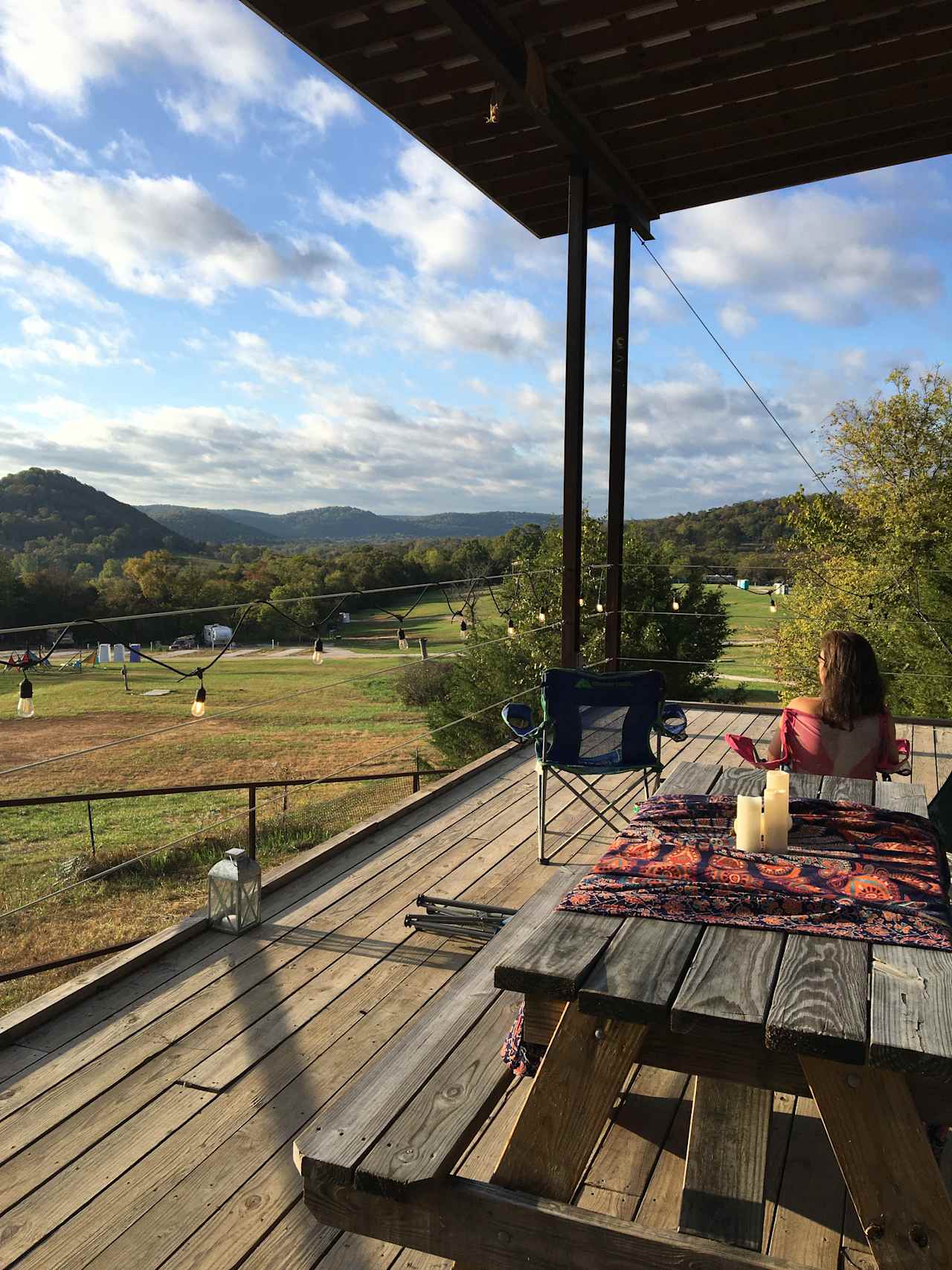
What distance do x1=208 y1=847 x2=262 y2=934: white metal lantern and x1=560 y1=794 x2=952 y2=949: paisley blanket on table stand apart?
1.20m

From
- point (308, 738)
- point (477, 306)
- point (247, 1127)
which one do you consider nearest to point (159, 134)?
point (477, 306)

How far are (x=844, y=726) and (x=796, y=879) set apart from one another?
1019 millimetres

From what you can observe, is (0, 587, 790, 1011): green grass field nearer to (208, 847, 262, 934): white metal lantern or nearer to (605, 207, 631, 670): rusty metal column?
(605, 207, 631, 670): rusty metal column

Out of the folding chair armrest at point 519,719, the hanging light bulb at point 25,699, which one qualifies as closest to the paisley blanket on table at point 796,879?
the folding chair armrest at point 519,719

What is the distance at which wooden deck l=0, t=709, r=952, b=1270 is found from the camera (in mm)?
1279

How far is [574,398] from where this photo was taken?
12.5ft

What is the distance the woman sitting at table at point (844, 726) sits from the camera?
2.12 meters

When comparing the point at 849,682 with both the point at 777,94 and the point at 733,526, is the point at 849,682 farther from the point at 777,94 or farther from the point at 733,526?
the point at 733,526

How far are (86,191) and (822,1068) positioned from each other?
4232 centimetres

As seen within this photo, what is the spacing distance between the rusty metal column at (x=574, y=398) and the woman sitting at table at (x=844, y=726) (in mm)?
1707

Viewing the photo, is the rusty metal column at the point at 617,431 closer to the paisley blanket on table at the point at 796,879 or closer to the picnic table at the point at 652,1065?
the paisley blanket on table at the point at 796,879

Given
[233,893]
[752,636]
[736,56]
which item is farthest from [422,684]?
[233,893]

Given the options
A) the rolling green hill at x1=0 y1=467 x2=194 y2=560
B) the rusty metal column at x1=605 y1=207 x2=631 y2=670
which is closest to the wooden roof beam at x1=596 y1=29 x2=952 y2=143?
the rusty metal column at x1=605 y1=207 x2=631 y2=670

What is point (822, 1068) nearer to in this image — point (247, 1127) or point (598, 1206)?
point (598, 1206)
